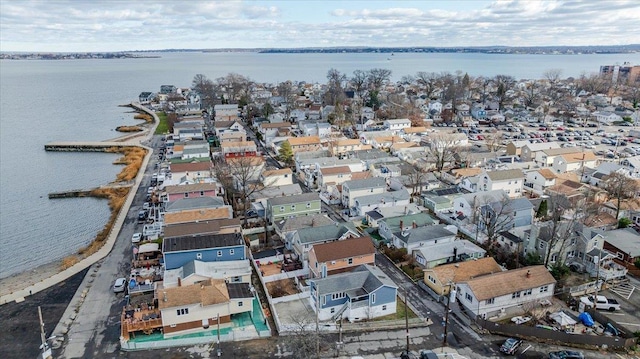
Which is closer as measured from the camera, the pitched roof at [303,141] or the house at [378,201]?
the house at [378,201]

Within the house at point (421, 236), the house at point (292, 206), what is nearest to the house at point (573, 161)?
the house at point (421, 236)

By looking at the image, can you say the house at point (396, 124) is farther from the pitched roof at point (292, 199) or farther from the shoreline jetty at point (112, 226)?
the shoreline jetty at point (112, 226)

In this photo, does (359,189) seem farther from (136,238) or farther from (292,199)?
(136,238)

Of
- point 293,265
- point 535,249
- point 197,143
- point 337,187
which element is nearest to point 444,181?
point 337,187

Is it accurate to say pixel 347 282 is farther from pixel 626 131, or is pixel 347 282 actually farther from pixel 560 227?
pixel 626 131

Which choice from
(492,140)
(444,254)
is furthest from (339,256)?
(492,140)
